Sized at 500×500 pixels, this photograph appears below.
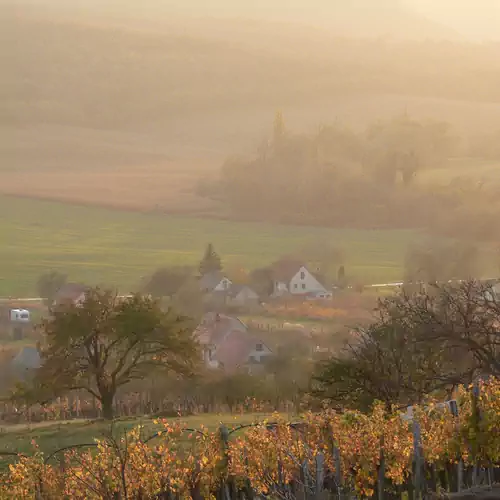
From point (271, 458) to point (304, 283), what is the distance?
11954cm

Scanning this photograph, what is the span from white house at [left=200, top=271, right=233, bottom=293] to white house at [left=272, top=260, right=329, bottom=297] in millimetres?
6804

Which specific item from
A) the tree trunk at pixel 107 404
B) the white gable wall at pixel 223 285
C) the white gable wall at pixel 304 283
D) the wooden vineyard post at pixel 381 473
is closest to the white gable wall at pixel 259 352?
the tree trunk at pixel 107 404

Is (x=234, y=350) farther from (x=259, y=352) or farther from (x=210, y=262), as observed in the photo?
(x=210, y=262)

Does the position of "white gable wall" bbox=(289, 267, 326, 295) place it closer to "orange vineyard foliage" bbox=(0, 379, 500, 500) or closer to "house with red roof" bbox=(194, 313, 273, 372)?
"house with red roof" bbox=(194, 313, 273, 372)

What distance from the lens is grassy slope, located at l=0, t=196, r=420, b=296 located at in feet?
510

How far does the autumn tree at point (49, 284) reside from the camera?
136m

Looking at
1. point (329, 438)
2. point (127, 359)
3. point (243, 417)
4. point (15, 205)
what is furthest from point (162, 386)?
point (15, 205)

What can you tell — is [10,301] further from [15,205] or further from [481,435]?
[481,435]

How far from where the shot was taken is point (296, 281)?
140750 millimetres

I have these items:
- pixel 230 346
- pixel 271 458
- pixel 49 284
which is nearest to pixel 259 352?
pixel 230 346

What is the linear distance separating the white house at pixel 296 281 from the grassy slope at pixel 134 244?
946cm

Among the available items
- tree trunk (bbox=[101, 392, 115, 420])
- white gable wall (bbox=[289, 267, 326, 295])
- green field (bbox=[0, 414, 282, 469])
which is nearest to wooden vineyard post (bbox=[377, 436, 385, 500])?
green field (bbox=[0, 414, 282, 469])

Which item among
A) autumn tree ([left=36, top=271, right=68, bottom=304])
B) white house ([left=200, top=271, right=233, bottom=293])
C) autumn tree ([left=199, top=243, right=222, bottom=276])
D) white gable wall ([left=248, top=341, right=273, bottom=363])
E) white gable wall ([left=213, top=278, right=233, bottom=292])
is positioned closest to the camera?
white gable wall ([left=248, top=341, right=273, bottom=363])

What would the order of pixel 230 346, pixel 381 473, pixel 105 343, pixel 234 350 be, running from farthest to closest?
pixel 230 346 → pixel 234 350 → pixel 105 343 → pixel 381 473
